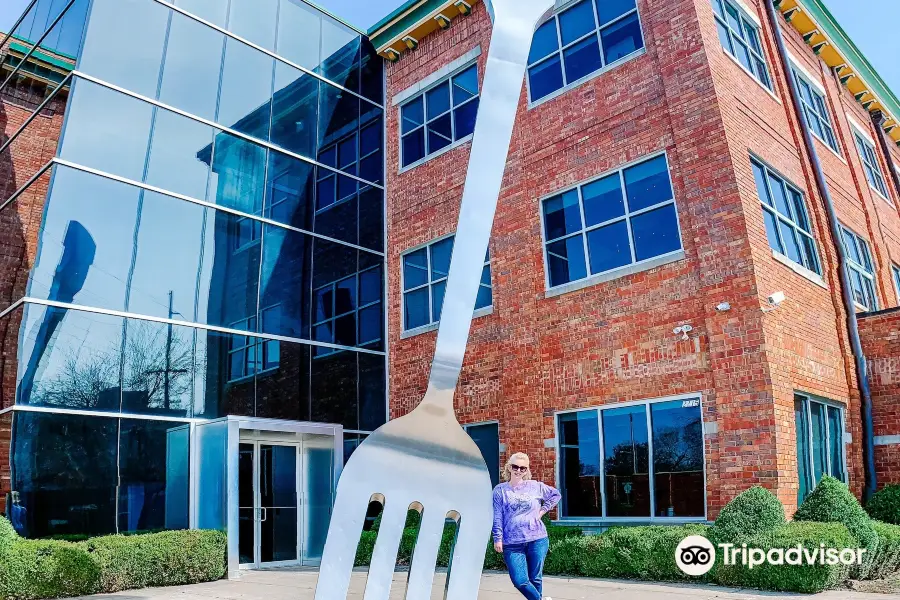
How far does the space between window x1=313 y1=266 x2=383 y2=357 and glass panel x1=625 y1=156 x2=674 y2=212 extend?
18.8 ft

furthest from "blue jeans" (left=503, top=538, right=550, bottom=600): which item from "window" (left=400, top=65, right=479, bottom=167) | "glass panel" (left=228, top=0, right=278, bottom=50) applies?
"glass panel" (left=228, top=0, right=278, bottom=50)

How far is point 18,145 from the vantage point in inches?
534

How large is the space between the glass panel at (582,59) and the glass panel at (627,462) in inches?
225

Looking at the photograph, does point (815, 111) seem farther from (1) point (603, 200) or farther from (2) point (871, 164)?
(1) point (603, 200)

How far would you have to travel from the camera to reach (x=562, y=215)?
41.0ft

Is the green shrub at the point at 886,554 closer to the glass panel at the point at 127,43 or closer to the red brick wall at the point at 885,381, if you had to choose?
the red brick wall at the point at 885,381

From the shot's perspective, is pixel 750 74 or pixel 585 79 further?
pixel 585 79

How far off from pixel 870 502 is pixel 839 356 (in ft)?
7.26

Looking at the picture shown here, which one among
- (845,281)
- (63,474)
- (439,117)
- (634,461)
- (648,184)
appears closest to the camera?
(63,474)

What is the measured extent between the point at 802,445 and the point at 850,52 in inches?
413

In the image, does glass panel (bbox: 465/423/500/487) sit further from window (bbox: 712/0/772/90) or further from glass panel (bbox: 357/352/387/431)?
window (bbox: 712/0/772/90)

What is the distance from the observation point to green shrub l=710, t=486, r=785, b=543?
845 centimetres

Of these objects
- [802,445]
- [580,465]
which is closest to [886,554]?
[802,445]

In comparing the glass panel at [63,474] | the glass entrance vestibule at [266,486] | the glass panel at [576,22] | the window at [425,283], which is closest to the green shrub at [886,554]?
the window at [425,283]
